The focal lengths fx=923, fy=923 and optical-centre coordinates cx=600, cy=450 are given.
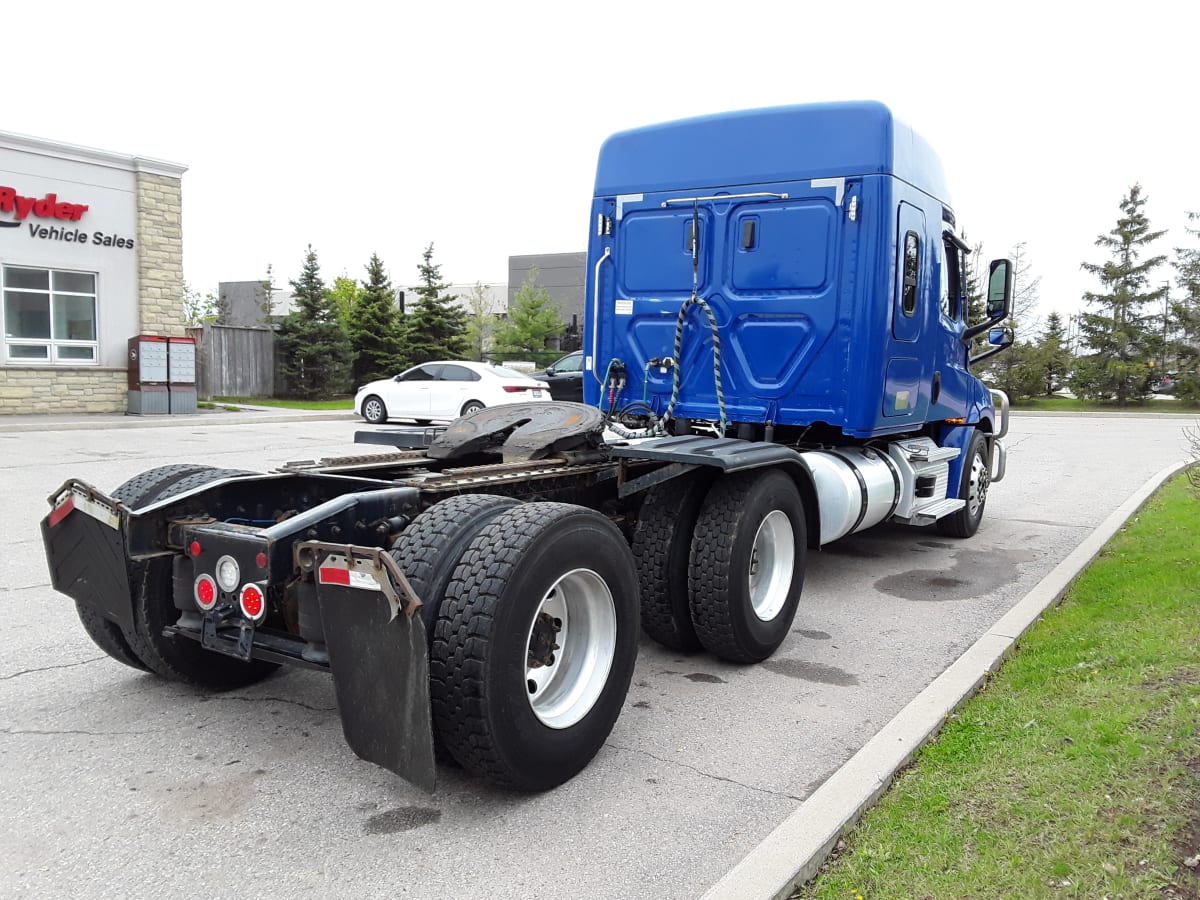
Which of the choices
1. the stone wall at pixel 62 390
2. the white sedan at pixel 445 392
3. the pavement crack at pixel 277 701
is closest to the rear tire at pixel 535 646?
the pavement crack at pixel 277 701

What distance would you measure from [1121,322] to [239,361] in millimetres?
33022

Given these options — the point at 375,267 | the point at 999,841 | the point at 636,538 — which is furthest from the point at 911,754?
the point at 375,267

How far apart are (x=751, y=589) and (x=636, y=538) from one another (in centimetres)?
77

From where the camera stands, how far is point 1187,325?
116ft

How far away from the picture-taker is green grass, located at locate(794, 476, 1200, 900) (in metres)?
2.76

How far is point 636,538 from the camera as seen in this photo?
4.89 meters

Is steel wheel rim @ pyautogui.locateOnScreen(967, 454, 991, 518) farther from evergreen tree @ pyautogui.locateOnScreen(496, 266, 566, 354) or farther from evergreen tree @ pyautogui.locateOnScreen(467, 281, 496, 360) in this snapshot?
evergreen tree @ pyautogui.locateOnScreen(467, 281, 496, 360)

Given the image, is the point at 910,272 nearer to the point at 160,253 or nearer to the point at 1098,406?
the point at 160,253

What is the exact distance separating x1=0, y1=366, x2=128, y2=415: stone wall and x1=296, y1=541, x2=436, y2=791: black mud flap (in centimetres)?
1971

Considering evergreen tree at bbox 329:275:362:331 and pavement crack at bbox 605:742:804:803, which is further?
evergreen tree at bbox 329:275:362:331

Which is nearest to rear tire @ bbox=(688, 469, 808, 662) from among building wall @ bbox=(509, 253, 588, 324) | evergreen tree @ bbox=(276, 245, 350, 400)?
evergreen tree @ bbox=(276, 245, 350, 400)

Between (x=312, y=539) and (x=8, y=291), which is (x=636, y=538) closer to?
(x=312, y=539)

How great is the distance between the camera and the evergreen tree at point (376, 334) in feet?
106

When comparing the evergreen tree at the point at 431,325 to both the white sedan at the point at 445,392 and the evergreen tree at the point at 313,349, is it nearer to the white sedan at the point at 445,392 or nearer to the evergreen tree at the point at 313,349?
the evergreen tree at the point at 313,349
